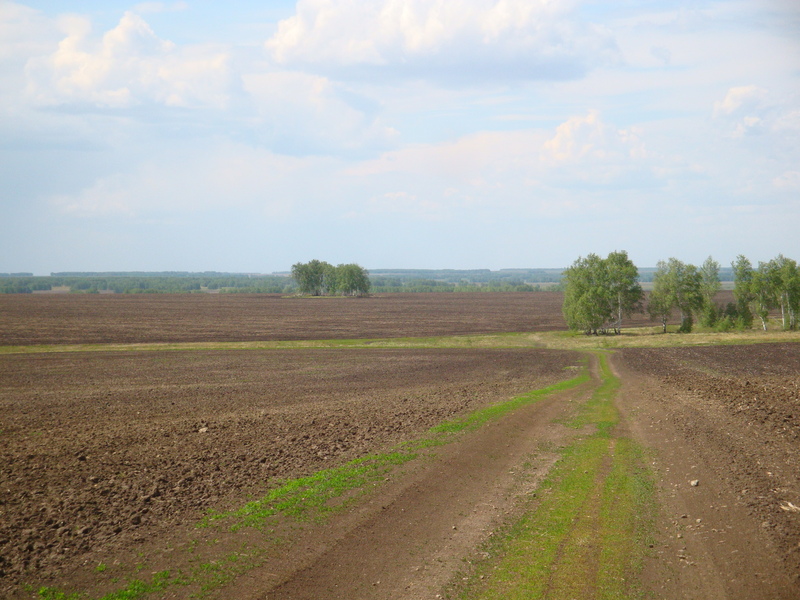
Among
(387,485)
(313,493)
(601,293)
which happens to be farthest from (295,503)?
(601,293)

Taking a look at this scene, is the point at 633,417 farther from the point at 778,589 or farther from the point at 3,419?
the point at 3,419

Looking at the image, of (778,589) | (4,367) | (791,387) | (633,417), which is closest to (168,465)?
(778,589)

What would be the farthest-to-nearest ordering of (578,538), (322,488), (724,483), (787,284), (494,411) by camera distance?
(787,284)
(494,411)
(322,488)
(724,483)
(578,538)

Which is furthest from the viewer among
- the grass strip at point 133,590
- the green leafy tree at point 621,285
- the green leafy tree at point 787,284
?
the green leafy tree at point 621,285

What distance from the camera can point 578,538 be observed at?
43.1 feet

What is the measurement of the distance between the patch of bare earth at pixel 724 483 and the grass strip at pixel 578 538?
511 mm

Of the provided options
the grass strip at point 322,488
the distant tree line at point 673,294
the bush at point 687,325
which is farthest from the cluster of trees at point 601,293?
the grass strip at point 322,488

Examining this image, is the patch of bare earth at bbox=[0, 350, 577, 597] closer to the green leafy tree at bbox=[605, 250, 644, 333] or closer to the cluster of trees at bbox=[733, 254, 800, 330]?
the green leafy tree at bbox=[605, 250, 644, 333]

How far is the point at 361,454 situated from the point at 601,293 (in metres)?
66.8

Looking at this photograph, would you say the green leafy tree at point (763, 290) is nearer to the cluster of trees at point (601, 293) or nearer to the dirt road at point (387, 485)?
the cluster of trees at point (601, 293)

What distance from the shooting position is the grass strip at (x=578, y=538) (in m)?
11.0

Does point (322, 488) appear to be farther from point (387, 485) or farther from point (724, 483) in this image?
point (724, 483)

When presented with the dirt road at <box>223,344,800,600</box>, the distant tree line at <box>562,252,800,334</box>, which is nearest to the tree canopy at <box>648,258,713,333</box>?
the distant tree line at <box>562,252,800,334</box>

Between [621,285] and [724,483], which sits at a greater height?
[621,285]
